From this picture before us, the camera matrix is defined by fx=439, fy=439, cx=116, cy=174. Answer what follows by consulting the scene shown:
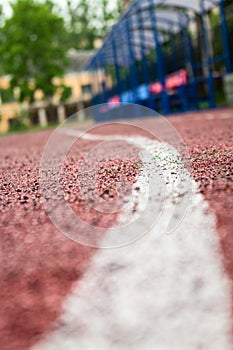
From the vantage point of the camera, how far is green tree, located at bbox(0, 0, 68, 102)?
32.0 metres

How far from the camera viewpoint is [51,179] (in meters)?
1.37

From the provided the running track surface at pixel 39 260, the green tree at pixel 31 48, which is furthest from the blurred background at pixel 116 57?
the running track surface at pixel 39 260

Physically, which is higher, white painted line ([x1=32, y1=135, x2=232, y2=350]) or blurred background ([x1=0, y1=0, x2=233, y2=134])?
blurred background ([x1=0, y1=0, x2=233, y2=134])

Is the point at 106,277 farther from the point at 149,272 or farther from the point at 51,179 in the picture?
the point at 51,179

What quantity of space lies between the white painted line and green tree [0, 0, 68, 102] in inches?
1298

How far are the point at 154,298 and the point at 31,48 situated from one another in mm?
34086

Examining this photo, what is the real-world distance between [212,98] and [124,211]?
32.7ft

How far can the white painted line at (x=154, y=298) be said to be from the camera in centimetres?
57

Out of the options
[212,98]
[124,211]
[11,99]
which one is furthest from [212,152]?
[11,99]

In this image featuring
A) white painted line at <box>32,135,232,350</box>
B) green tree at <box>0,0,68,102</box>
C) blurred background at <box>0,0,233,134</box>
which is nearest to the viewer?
white painted line at <box>32,135,232,350</box>

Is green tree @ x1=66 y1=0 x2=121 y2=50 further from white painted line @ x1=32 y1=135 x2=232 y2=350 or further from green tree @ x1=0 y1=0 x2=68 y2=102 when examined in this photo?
white painted line @ x1=32 y1=135 x2=232 y2=350

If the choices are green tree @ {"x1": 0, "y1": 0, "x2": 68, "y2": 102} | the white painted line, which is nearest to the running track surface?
the white painted line

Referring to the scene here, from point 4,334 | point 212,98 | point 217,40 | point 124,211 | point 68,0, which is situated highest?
point 68,0

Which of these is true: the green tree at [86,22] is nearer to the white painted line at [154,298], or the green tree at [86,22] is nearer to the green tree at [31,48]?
the green tree at [31,48]
